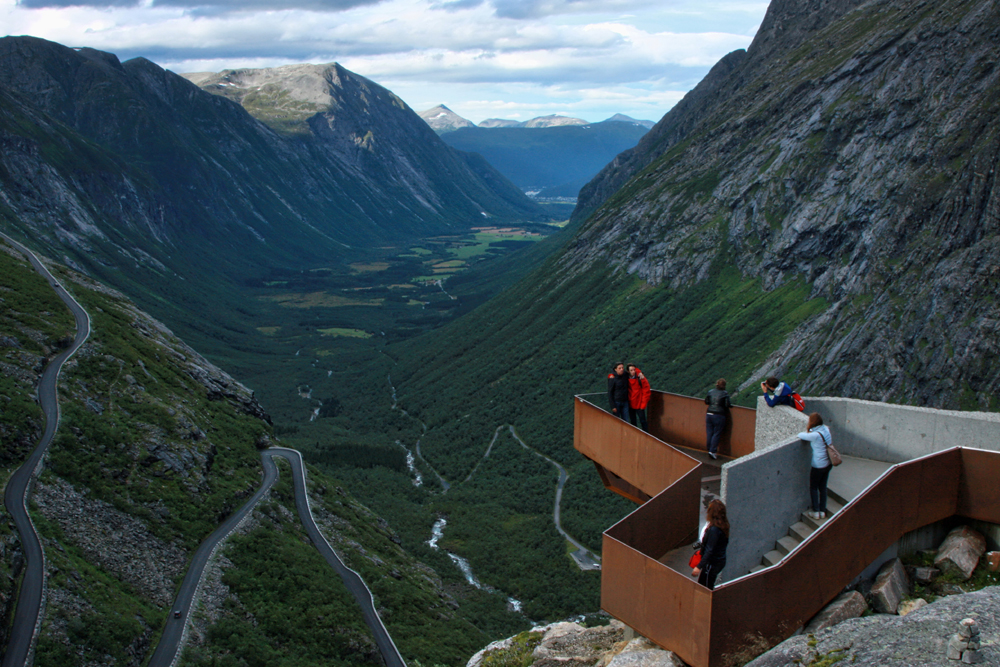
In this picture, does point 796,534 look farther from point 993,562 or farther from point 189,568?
point 189,568

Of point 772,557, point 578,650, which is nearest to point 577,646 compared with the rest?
point 578,650

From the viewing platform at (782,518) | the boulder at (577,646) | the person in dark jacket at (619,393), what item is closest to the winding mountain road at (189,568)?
the boulder at (577,646)

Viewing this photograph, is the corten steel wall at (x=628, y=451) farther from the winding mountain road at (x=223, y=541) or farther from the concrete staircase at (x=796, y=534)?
the winding mountain road at (x=223, y=541)

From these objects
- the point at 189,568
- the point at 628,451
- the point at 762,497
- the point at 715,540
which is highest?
the point at 762,497

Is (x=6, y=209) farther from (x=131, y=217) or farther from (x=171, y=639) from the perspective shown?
(x=171, y=639)

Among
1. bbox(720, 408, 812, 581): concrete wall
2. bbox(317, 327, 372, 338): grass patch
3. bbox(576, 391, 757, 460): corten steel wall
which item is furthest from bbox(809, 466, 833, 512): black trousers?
bbox(317, 327, 372, 338): grass patch

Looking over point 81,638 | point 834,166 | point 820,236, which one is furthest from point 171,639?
point 834,166
